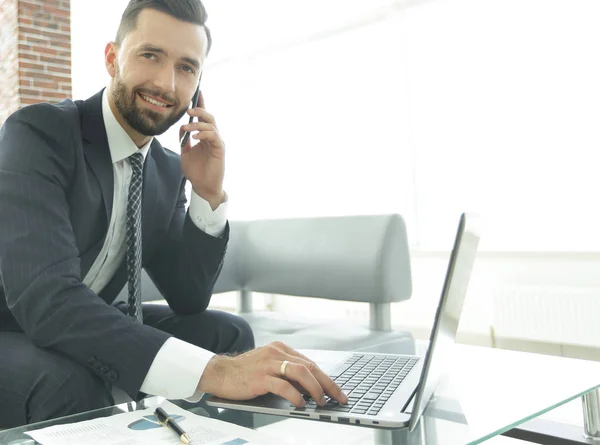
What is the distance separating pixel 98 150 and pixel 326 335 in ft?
3.67

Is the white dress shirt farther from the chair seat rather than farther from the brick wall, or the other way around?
the brick wall

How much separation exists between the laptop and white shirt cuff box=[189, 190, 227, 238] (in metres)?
0.58

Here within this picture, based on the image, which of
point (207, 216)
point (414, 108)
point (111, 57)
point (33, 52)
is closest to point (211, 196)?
point (207, 216)

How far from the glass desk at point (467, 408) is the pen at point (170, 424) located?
0.25 feet

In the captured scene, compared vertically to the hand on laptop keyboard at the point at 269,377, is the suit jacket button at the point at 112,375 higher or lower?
lower

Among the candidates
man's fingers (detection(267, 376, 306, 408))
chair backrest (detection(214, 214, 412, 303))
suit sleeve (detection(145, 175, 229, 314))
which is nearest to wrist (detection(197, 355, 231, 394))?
man's fingers (detection(267, 376, 306, 408))

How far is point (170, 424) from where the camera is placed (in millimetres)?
775

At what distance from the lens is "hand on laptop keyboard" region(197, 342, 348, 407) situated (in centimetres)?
78

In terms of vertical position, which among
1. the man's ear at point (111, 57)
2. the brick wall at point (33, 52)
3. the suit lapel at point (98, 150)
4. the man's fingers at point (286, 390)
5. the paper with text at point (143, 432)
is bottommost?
the paper with text at point (143, 432)

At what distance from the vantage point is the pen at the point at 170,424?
724 millimetres

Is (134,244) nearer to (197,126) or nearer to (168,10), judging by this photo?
(197,126)

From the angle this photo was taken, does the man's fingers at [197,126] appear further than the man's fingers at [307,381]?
Yes

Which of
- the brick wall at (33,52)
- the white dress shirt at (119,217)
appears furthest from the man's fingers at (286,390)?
the brick wall at (33,52)

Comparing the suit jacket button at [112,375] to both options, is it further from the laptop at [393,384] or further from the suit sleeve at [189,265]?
the suit sleeve at [189,265]
